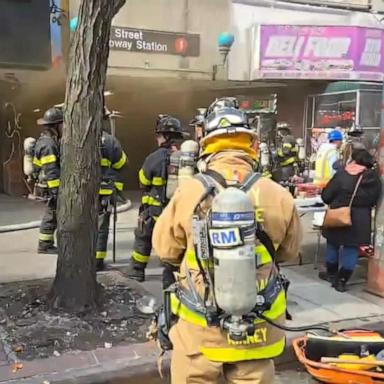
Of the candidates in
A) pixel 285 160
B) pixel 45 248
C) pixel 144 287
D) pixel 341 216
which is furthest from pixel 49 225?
pixel 285 160

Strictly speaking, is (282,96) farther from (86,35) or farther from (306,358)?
(306,358)

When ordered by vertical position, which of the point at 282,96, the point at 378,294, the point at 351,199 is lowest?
the point at 378,294

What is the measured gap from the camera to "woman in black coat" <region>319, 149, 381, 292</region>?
5867 mm

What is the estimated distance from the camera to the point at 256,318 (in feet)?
8.26

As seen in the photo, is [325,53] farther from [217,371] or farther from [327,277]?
[217,371]

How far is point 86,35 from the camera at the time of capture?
4965 millimetres

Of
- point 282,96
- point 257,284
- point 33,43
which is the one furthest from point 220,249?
point 282,96

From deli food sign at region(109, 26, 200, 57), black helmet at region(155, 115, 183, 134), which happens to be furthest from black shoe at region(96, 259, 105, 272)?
deli food sign at region(109, 26, 200, 57)

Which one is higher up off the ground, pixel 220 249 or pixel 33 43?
→ pixel 33 43

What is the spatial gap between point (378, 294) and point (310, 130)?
982 cm

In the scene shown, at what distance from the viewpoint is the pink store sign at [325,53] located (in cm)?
1405

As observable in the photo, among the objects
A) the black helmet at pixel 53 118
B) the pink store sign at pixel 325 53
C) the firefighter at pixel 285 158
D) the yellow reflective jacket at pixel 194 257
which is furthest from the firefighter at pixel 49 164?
the pink store sign at pixel 325 53

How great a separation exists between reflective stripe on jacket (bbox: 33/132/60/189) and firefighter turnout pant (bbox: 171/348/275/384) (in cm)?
455

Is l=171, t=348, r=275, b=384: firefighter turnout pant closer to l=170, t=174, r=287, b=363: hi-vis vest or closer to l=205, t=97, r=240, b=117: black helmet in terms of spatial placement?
l=170, t=174, r=287, b=363: hi-vis vest
